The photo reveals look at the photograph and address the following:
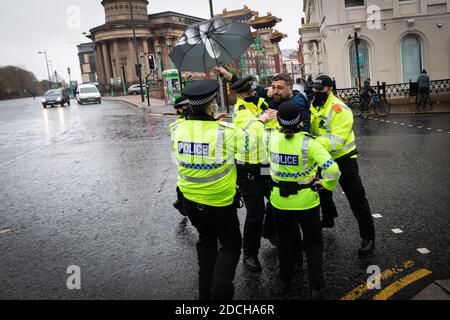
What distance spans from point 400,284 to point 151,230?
3137 mm

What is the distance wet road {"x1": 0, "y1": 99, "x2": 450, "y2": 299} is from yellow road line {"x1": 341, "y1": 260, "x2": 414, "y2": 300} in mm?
18

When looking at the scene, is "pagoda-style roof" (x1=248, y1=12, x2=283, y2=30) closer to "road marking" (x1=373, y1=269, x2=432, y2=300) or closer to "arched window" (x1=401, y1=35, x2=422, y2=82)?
"arched window" (x1=401, y1=35, x2=422, y2=82)

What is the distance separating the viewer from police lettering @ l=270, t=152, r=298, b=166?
3602 mm

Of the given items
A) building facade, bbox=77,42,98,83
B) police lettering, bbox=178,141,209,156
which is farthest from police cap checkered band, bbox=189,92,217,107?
building facade, bbox=77,42,98,83

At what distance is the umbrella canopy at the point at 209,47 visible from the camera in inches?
203

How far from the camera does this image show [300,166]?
3.61 meters

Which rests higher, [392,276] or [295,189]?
[295,189]

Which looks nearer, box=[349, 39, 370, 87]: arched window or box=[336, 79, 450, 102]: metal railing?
box=[336, 79, 450, 102]: metal railing

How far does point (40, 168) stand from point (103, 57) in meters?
68.1
